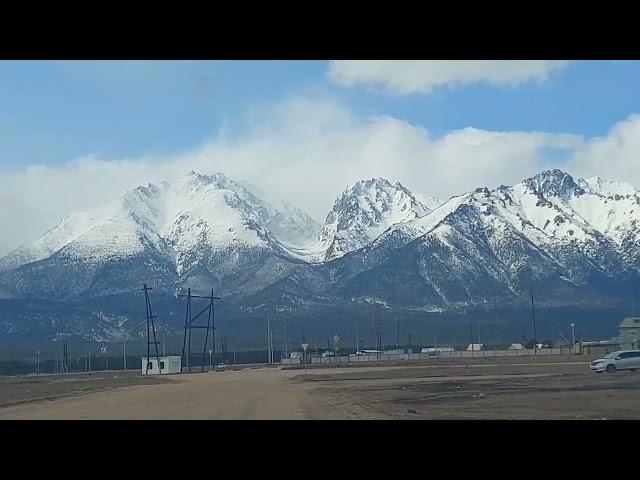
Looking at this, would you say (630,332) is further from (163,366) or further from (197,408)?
(197,408)

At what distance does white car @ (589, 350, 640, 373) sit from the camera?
1826 inches

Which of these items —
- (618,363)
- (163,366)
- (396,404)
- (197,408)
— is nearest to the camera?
(396,404)

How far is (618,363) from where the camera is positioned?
4666cm

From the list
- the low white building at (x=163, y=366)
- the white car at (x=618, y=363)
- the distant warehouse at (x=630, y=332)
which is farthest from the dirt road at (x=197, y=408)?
the distant warehouse at (x=630, y=332)

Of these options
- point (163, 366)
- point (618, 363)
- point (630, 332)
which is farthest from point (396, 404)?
point (630, 332)

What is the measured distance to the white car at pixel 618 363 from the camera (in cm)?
4638

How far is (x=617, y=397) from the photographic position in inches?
1096

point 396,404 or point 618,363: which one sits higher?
point 618,363

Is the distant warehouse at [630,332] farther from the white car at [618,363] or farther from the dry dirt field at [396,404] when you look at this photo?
the dry dirt field at [396,404]

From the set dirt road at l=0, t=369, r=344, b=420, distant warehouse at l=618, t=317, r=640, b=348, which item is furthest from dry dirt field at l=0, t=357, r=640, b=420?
distant warehouse at l=618, t=317, r=640, b=348
